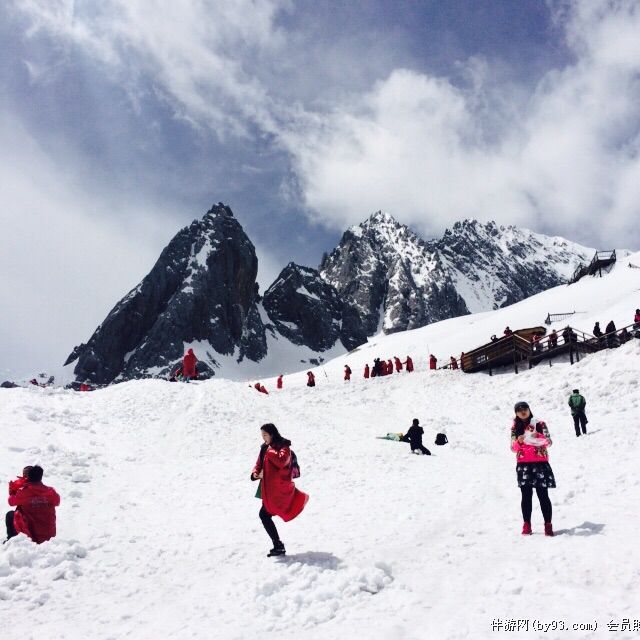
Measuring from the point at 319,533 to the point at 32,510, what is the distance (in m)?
4.49

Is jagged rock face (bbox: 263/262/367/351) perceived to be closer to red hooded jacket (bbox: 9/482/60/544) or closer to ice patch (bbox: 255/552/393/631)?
red hooded jacket (bbox: 9/482/60/544)

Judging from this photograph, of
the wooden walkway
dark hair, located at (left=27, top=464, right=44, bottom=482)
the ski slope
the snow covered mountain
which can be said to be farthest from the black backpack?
the snow covered mountain

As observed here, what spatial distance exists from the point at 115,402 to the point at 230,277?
150 m

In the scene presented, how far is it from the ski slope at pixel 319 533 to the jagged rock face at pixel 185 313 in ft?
424

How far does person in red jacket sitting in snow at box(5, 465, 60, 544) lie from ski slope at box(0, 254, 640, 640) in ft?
0.92

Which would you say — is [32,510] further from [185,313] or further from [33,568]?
[185,313]

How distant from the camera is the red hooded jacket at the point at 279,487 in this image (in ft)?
24.3

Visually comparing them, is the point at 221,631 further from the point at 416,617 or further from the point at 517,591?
the point at 517,591

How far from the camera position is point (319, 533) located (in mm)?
8812

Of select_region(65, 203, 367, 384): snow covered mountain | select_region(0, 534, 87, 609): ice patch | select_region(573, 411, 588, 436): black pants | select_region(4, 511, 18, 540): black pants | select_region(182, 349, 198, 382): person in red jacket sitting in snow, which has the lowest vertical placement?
select_region(0, 534, 87, 609): ice patch

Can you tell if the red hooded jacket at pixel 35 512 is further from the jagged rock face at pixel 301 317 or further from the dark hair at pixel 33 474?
the jagged rock face at pixel 301 317

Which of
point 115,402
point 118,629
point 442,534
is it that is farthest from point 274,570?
point 115,402

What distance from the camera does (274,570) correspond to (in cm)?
700

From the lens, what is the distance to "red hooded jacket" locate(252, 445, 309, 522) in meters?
7.39
